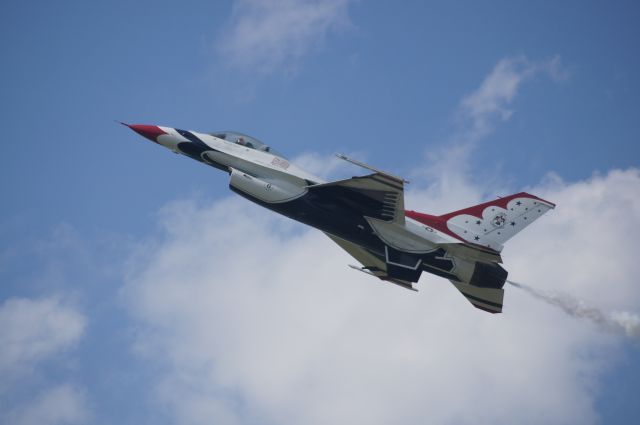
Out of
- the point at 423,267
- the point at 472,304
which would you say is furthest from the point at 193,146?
the point at 472,304

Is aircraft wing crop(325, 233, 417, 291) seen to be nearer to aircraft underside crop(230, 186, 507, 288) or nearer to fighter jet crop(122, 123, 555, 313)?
fighter jet crop(122, 123, 555, 313)

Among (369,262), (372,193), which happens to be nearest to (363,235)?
(372,193)

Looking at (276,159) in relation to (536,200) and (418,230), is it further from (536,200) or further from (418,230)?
(536,200)

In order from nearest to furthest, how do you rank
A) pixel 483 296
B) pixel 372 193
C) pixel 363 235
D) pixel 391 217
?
pixel 372 193 → pixel 391 217 → pixel 363 235 → pixel 483 296

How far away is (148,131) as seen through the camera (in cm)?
2834

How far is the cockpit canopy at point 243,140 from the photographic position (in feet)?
90.8

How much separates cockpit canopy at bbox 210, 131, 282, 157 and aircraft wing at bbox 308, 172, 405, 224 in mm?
3158

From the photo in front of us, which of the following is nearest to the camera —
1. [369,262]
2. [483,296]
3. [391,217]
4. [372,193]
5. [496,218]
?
[372,193]

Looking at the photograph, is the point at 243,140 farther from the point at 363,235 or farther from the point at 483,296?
the point at 483,296

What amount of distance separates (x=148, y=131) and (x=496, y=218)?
1414cm

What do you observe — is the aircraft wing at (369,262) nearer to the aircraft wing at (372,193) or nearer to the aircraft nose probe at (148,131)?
the aircraft wing at (372,193)

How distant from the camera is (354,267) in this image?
28.4 metres

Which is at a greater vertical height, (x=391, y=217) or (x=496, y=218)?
(x=496, y=218)

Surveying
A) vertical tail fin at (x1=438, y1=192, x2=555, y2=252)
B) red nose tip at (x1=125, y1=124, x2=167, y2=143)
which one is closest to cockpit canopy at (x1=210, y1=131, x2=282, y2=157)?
red nose tip at (x1=125, y1=124, x2=167, y2=143)
